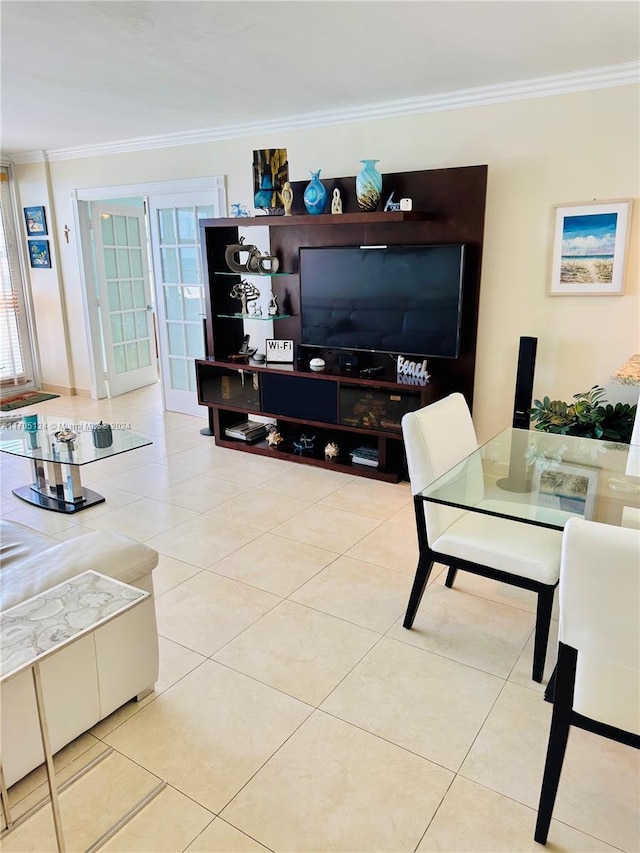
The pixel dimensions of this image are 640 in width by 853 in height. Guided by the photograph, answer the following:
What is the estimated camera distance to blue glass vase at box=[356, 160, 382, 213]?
12.5 ft

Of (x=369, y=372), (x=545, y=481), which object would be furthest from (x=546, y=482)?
(x=369, y=372)

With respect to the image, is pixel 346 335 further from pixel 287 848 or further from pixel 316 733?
pixel 287 848

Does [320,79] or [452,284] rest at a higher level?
[320,79]

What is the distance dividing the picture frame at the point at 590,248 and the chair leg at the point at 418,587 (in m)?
2.12

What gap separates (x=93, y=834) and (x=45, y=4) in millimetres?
2908

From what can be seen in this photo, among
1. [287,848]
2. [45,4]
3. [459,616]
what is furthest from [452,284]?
[287,848]

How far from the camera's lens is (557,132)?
3471 mm

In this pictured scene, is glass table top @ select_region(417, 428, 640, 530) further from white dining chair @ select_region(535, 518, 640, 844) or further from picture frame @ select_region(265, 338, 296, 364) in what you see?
picture frame @ select_region(265, 338, 296, 364)

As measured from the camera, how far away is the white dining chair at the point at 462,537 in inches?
82.3

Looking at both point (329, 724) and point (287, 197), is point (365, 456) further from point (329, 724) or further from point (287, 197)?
point (329, 724)

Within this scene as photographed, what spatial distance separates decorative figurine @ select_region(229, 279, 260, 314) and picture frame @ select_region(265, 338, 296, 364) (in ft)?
1.28

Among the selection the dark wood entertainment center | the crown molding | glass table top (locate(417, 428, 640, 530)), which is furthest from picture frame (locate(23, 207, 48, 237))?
glass table top (locate(417, 428, 640, 530))

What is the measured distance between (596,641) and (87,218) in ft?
20.1

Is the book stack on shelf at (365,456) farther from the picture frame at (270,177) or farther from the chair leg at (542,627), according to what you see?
the chair leg at (542,627)
